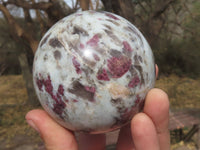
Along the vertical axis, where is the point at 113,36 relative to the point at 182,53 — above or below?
above

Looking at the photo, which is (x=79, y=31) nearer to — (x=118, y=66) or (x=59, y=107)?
(x=118, y=66)

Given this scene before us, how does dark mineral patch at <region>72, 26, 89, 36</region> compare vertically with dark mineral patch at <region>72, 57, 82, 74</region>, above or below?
above

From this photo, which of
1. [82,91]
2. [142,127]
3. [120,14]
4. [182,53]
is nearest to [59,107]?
[82,91]

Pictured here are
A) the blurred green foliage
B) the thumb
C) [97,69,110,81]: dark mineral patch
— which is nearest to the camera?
[97,69,110,81]: dark mineral patch

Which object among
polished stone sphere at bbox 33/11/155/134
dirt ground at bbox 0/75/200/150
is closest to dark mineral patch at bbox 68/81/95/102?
polished stone sphere at bbox 33/11/155/134

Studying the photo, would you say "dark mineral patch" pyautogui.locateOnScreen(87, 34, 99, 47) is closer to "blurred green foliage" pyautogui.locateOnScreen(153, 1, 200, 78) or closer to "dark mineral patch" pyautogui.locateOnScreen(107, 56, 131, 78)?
"dark mineral patch" pyautogui.locateOnScreen(107, 56, 131, 78)

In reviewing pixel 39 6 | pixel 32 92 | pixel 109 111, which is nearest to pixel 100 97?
pixel 109 111

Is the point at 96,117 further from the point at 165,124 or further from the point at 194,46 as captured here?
the point at 194,46
